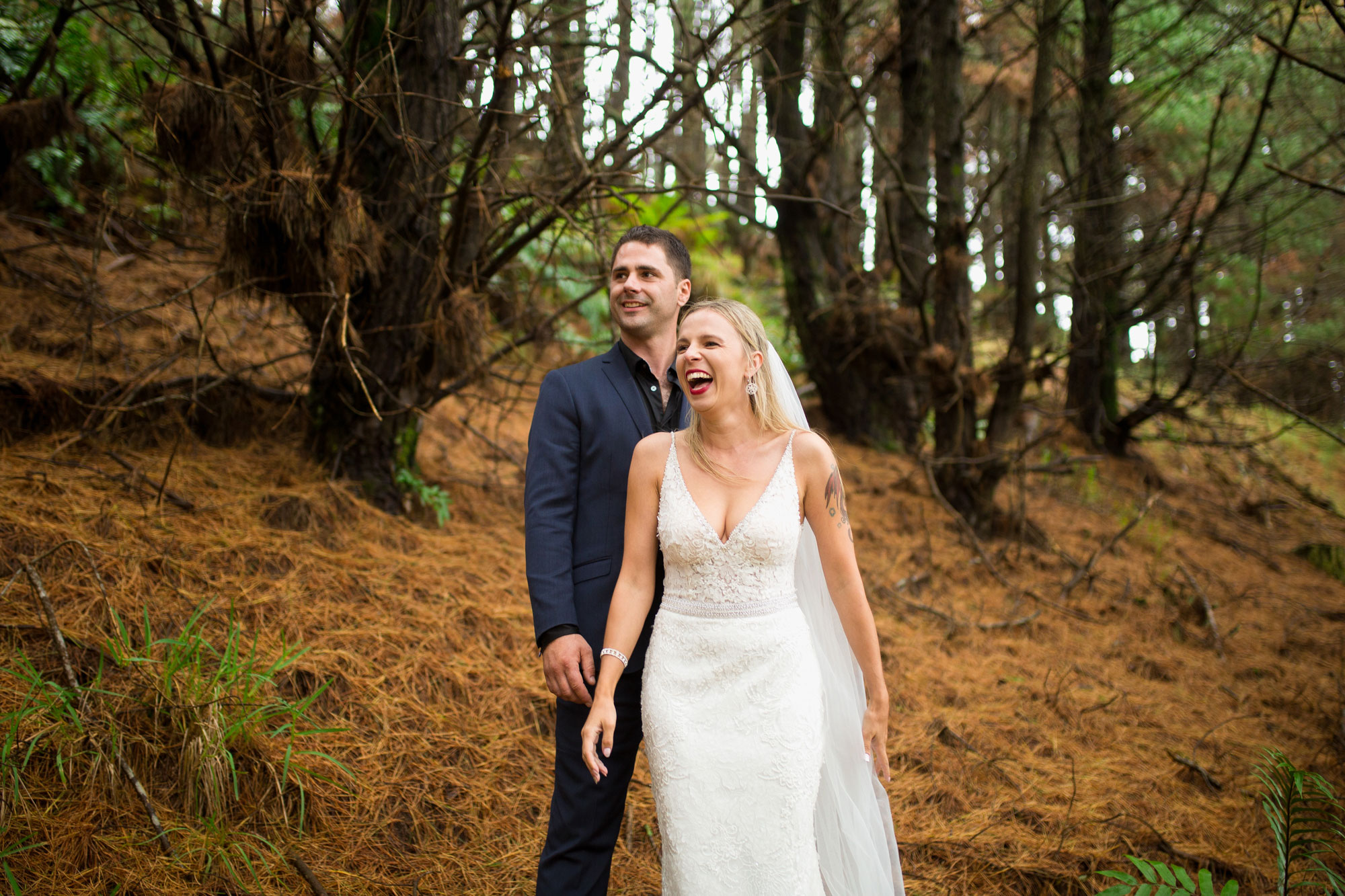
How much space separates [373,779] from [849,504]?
5.04 metres

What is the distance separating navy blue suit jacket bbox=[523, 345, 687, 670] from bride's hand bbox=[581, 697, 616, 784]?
28cm

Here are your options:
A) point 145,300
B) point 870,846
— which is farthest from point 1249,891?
point 145,300

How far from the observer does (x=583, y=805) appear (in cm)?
236

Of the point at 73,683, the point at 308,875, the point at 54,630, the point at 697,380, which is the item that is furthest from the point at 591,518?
the point at 54,630

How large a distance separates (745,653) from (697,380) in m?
0.78

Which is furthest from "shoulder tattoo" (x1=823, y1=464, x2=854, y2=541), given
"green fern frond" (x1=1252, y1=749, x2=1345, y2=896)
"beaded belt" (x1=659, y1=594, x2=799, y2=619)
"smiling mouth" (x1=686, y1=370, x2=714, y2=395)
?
"green fern frond" (x1=1252, y1=749, x2=1345, y2=896)

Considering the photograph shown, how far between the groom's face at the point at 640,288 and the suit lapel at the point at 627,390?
0.35ft

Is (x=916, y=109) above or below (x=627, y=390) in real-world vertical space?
above

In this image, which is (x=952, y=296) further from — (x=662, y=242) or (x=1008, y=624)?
(x=662, y=242)

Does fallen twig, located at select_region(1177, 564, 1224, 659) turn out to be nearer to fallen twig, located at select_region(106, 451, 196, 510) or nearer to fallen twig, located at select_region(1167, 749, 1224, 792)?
fallen twig, located at select_region(1167, 749, 1224, 792)

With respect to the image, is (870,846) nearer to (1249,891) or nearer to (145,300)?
(1249,891)

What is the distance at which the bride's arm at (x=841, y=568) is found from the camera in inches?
91.7

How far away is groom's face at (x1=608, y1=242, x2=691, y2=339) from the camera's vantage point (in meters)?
2.59

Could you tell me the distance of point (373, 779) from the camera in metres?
3.20
